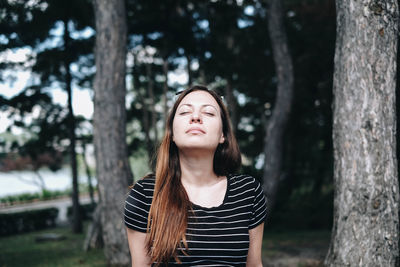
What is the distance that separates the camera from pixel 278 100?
34.2ft

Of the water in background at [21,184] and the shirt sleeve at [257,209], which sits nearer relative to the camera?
the shirt sleeve at [257,209]

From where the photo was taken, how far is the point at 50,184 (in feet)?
135

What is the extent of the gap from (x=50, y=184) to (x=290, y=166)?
108 ft

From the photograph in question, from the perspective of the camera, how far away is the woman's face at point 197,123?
2.27 metres

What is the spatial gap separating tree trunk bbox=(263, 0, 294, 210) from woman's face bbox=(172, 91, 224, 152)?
8.13 m

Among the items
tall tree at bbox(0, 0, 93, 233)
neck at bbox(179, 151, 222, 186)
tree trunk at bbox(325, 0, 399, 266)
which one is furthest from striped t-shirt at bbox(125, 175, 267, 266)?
tall tree at bbox(0, 0, 93, 233)

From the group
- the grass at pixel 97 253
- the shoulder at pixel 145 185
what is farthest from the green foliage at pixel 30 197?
the shoulder at pixel 145 185

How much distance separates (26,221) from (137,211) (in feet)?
62.3

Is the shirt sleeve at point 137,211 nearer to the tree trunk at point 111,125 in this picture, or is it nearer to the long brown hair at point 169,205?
the long brown hair at point 169,205

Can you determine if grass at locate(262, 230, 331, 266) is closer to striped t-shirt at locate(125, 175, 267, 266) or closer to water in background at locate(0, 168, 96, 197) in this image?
striped t-shirt at locate(125, 175, 267, 266)

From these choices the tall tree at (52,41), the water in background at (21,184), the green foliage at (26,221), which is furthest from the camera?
the water in background at (21,184)

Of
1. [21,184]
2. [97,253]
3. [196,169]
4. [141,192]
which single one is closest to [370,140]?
[196,169]

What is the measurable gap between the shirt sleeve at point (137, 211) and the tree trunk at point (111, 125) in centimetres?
511

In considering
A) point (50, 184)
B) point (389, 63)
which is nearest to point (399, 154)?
point (389, 63)
